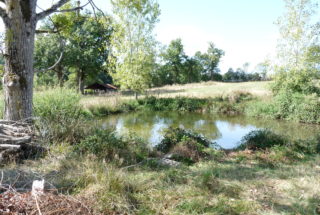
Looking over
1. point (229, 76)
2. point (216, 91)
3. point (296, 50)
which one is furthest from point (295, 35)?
point (229, 76)

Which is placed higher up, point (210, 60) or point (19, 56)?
point (210, 60)

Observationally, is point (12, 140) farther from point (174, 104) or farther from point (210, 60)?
point (210, 60)

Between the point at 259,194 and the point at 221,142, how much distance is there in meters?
5.61

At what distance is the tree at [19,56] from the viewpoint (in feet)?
14.0

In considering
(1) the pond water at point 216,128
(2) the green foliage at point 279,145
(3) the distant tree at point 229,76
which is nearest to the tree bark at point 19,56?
(1) the pond water at point 216,128

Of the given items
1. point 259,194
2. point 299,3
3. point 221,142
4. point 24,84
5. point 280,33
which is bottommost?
point 221,142

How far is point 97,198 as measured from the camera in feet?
8.45

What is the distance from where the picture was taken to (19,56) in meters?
4.40

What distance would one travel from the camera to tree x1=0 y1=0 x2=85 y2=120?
428cm

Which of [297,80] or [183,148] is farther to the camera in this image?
[297,80]

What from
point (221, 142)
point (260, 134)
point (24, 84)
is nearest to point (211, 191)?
point (24, 84)

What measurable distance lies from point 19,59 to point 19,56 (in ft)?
0.19

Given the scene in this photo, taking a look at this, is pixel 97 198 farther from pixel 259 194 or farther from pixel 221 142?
pixel 221 142

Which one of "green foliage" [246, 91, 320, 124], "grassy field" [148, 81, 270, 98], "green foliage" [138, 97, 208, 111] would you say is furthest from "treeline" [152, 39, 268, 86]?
"green foliage" [246, 91, 320, 124]
